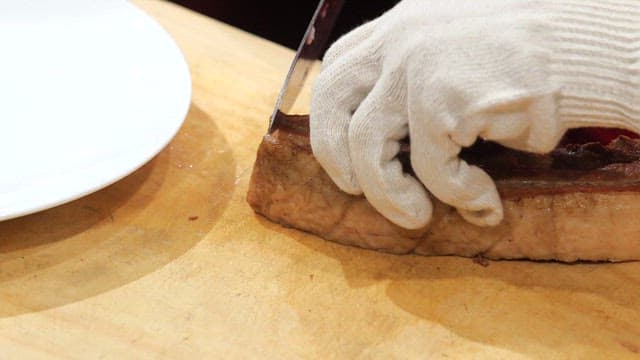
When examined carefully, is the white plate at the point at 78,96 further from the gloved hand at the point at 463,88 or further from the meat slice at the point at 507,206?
the gloved hand at the point at 463,88

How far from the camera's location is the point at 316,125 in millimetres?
1279

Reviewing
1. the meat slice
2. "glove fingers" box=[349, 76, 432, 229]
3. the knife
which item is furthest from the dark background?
"glove fingers" box=[349, 76, 432, 229]

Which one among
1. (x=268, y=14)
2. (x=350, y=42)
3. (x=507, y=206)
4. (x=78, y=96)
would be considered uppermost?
(x=350, y=42)

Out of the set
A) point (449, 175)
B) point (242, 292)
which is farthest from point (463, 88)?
point (242, 292)

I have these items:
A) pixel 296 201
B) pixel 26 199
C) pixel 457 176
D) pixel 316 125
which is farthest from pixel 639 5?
pixel 26 199

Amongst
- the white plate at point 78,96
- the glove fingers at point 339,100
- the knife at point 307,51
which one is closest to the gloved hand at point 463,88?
the glove fingers at point 339,100

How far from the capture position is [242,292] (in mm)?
1297

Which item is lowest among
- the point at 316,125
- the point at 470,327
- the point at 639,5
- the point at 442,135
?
the point at 470,327

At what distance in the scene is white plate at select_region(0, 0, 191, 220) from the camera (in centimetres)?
129

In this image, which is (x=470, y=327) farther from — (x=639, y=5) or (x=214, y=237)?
(x=639, y=5)

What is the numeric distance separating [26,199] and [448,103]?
2.01 feet

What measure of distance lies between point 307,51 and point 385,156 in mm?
271

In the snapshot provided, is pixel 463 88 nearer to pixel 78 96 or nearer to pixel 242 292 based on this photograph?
pixel 242 292

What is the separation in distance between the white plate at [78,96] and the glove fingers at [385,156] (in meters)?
0.34
